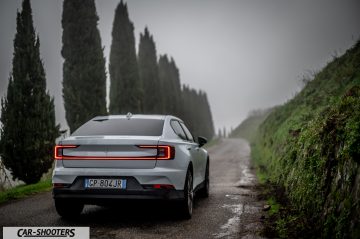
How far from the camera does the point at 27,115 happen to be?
533 inches

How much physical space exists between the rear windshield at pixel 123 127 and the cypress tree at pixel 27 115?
7.56m

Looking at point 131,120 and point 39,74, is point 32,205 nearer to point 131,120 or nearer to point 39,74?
point 131,120

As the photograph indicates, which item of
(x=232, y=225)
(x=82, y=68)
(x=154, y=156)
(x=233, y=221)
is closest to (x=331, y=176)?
(x=232, y=225)

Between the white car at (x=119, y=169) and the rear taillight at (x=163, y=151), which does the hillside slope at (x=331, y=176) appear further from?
the rear taillight at (x=163, y=151)

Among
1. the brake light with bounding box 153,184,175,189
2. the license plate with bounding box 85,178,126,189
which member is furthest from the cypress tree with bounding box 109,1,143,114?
the brake light with bounding box 153,184,175,189

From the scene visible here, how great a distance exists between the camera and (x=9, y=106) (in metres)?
13.5

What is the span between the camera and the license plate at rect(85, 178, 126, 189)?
5602mm

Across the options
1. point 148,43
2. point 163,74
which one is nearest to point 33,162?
point 148,43

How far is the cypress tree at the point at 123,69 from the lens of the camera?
27.6 metres

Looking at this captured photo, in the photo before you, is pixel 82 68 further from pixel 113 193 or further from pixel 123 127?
pixel 113 193

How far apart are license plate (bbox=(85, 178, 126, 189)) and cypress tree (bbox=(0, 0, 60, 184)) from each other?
842 cm

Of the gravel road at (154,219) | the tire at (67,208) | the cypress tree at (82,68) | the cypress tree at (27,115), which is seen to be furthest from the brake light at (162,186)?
the cypress tree at (82,68)

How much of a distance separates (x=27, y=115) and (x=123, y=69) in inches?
595

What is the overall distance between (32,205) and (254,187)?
5759mm
